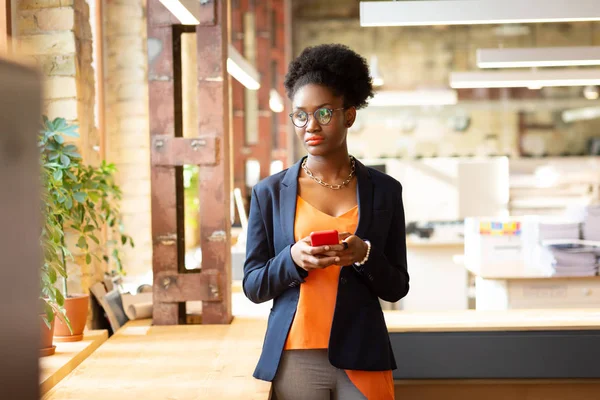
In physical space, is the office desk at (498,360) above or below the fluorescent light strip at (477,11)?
below

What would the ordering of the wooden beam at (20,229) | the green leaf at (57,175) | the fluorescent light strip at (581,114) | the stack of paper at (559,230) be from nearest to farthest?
the wooden beam at (20,229), the green leaf at (57,175), the stack of paper at (559,230), the fluorescent light strip at (581,114)

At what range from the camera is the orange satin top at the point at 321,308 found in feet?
6.12

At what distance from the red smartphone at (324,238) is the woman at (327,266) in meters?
0.09

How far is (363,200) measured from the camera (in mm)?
1914

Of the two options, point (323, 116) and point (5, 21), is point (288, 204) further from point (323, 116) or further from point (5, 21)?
point (5, 21)

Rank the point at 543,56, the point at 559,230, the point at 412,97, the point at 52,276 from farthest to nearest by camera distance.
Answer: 1. the point at 412,97
2. the point at 543,56
3. the point at 559,230
4. the point at 52,276

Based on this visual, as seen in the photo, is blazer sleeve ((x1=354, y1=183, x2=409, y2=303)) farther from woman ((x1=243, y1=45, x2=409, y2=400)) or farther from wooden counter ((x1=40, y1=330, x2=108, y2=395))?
wooden counter ((x1=40, y1=330, x2=108, y2=395))

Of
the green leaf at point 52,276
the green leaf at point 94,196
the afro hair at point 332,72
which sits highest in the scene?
the afro hair at point 332,72

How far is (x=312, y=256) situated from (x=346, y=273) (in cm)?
20

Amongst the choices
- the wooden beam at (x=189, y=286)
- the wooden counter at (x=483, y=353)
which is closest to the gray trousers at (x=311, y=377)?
the wooden counter at (x=483, y=353)

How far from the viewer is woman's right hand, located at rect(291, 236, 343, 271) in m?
1.72

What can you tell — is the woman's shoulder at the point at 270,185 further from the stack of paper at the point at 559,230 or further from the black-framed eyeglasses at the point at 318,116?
the stack of paper at the point at 559,230

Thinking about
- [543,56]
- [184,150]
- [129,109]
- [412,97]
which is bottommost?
[184,150]

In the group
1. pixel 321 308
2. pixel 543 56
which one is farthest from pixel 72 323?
pixel 543 56
